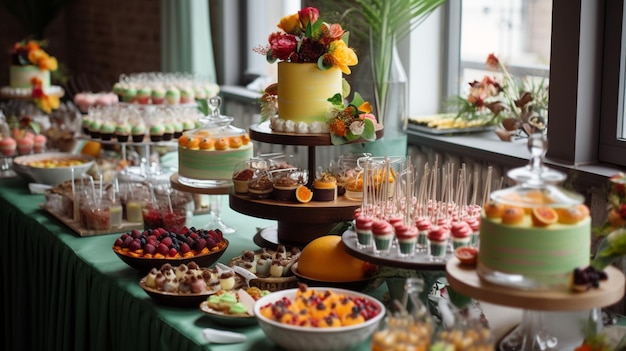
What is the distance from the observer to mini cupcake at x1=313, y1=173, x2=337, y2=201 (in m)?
2.53

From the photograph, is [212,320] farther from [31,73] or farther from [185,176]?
[31,73]

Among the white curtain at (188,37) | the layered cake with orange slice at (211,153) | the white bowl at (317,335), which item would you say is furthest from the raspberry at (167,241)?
the white curtain at (188,37)

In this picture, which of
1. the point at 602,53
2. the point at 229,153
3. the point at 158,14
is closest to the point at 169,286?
the point at 229,153

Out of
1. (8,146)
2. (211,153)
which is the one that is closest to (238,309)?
(211,153)

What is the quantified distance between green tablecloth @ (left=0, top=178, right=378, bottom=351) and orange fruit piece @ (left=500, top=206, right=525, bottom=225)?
0.47 meters

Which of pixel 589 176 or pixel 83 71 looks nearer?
pixel 589 176

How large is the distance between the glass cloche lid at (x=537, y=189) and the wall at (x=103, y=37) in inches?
213

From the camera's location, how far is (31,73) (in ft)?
15.9

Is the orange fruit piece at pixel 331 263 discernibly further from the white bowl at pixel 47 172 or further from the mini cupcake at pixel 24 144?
the mini cupcake at pixel 24 144

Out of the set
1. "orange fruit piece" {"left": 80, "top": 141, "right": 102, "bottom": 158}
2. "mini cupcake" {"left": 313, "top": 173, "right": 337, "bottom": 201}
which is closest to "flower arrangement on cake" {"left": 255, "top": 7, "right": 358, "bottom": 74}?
"mini cupcake" {"left": 313, "top": 173, "right": 337, "bottom": 201}

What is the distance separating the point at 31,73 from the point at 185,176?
218 cm

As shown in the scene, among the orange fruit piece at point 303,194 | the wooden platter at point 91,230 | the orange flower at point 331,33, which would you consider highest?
the orange flower at point 331,33

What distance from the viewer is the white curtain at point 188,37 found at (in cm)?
587

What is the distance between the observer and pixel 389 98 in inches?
153
